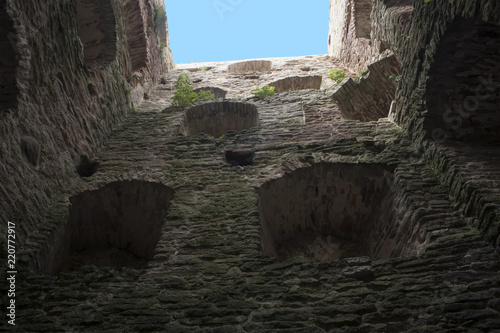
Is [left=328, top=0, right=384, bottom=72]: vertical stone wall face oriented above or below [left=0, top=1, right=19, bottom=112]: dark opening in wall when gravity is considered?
above

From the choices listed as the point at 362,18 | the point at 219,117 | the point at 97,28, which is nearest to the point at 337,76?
the point at 362,18

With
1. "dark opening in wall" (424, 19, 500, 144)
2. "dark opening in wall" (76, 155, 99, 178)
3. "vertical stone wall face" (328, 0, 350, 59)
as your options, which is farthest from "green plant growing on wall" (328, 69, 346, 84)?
"dark opening in wall" (76, 155, 99, 178)

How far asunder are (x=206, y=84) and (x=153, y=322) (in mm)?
9014

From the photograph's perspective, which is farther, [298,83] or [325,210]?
[298,83]

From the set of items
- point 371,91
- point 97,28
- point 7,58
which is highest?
point 97,28

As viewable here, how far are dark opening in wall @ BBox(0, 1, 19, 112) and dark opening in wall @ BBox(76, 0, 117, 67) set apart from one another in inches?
122

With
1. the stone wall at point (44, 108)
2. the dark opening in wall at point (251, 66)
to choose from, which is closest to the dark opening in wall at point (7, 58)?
the stone wall at point (44, 108)

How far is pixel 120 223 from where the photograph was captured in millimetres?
5754

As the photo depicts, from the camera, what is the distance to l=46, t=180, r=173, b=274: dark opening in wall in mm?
5543

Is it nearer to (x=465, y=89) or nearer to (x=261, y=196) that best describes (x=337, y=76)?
(x=465, y=89)

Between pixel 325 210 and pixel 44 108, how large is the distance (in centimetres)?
390

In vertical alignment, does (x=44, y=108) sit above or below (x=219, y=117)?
below

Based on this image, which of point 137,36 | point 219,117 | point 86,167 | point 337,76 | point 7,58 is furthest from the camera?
point 137,36

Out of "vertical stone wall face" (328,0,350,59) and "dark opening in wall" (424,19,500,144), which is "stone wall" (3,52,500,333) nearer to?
"dark opening in wall" (424,19,500,144)
